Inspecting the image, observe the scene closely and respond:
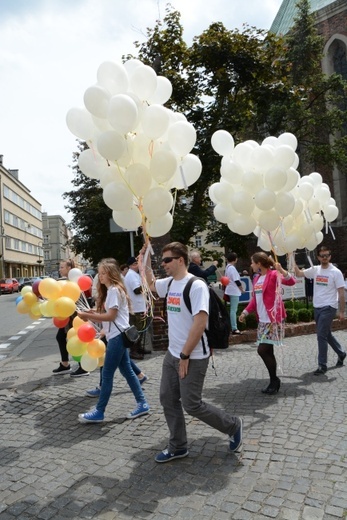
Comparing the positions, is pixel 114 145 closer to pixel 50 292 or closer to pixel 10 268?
pixel 50 292

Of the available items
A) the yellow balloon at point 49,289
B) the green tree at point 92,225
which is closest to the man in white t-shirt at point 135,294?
the yellow balloon at point 49,289

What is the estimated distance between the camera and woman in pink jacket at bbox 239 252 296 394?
5.75m

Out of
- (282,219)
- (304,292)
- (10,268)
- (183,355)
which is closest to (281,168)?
(282,219)

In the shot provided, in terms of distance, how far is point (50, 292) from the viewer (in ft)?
15.5

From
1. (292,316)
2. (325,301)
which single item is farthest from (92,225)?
(325,301)

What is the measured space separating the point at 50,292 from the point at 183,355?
1.78 metres

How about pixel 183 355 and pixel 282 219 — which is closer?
pixel 183 355

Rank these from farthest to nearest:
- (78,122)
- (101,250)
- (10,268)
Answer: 1. (10,268)
2. (101,250)
3. (78,122)

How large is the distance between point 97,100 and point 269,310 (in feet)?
10.9

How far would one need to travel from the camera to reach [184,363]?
3641 mm

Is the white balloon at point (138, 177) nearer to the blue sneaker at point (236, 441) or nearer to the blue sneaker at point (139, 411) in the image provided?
the blue sneaker at point (236, 441)

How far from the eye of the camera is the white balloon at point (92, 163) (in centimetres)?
445

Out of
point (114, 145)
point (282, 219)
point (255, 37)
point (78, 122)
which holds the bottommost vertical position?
point (282, 219)

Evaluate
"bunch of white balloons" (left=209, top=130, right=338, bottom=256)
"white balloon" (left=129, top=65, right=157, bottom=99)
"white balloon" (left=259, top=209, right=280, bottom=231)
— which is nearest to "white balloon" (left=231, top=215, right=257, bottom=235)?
"bunch of white balloons" (left=209, top=130, right=338, bottom=256)
